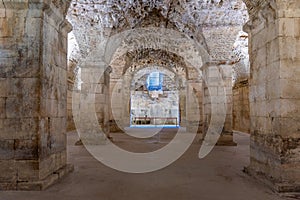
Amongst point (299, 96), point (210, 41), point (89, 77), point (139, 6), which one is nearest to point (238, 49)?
point (210, 41)

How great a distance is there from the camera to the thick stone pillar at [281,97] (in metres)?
2.85

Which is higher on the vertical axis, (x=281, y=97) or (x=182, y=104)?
(x=182, y=104)

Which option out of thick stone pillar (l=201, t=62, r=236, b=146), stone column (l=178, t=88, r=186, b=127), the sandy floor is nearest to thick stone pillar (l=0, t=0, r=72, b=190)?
the sandy floor

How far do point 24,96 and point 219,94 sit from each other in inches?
219

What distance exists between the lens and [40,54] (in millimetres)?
3051

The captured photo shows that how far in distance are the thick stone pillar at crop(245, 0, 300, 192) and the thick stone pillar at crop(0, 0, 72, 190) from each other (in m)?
2.86

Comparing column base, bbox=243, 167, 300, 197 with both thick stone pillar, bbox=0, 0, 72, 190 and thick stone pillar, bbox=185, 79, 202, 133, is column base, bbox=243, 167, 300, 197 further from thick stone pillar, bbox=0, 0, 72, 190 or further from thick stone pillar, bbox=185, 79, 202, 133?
thick stone pillar, bbox=185, 79, 202, 133

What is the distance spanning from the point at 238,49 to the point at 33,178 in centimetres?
898

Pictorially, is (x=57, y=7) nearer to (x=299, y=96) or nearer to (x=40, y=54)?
(x=40, y=54)

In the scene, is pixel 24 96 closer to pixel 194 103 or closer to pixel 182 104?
pixel 194 103

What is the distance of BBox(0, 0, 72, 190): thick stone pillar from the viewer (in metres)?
2.95

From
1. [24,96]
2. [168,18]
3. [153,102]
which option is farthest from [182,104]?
[24,96]

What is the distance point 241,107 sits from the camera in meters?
11.5

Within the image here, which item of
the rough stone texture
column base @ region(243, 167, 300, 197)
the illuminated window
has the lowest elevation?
column base @ region(243, 167, 300, 197)
